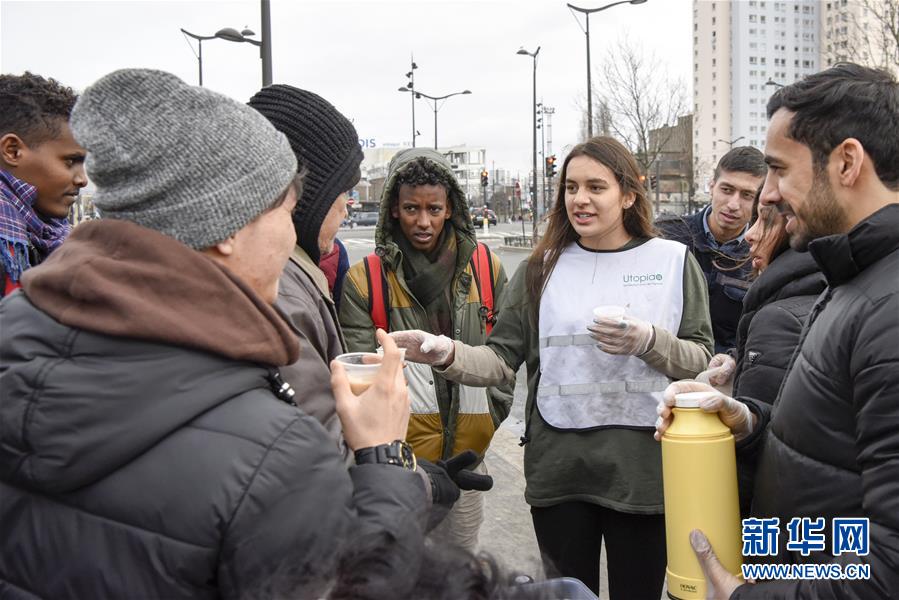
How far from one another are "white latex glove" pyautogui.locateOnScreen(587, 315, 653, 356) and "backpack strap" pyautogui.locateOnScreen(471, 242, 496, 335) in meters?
0.73

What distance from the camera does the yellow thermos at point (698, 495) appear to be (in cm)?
183

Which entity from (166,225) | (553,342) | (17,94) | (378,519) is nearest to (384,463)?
(378,519)

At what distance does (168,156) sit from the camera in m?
1.29

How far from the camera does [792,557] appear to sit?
184 cm

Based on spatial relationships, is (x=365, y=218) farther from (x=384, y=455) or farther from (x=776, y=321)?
(x=384, y=455)

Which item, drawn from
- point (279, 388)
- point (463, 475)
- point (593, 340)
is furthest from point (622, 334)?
point (279, 388)

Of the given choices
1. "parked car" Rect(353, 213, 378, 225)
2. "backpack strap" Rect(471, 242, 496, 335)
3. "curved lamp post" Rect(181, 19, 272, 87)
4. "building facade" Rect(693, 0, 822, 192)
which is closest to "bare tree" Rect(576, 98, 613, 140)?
"curved lamp post" Rect(181, 19, 272, 87)

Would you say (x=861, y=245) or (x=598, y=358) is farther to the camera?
(x=598, y=358)

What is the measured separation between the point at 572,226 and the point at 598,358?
57 cm

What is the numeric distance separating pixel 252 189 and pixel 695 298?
2123mm

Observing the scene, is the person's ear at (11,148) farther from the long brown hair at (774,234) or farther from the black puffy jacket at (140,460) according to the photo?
the long brown hair at (774,234)

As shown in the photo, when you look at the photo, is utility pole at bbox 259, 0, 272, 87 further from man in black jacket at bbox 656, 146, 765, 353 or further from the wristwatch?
the wristwatch

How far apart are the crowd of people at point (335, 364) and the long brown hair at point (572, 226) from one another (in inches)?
0.4

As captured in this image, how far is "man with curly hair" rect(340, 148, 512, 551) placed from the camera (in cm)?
331
